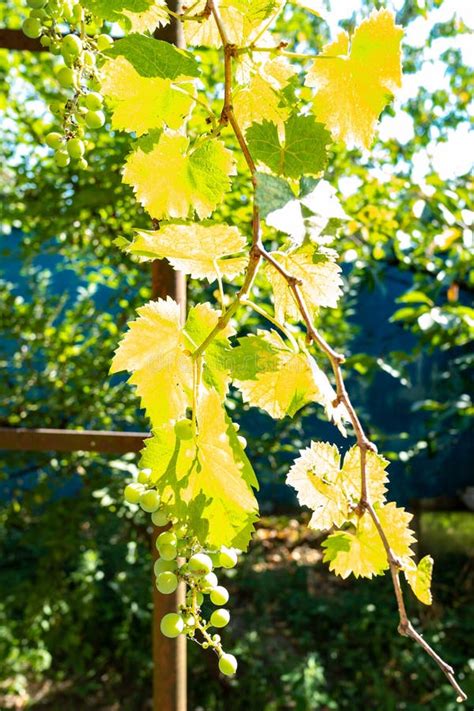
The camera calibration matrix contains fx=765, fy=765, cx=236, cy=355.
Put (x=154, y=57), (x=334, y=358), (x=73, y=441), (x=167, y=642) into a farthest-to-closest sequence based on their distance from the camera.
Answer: (x=73, y=441)
(x=167, y=642)
(x=154, y=57)
(x=334, y=358)

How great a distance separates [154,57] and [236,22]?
93 millimetres

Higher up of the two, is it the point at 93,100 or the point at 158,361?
the point at 93,100

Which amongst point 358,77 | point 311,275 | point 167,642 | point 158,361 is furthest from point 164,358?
point 167,642

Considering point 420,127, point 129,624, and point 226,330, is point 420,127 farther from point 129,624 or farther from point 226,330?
point 226,330

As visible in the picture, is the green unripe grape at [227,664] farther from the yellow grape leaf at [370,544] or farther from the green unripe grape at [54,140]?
the green unripe grape at [54,140]

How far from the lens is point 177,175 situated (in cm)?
49

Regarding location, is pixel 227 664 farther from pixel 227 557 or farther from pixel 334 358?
pixel 334 358

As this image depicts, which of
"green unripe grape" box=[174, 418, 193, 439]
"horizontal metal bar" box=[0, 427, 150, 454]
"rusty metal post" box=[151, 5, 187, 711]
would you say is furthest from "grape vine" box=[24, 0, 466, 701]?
"horizontal metal bar" box=[0, 427, 150, 454]

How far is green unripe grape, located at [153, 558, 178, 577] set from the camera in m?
0.53

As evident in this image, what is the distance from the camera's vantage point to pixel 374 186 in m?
1.88

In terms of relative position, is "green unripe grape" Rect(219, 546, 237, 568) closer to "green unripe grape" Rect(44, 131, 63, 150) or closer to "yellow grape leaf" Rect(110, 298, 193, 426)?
"yellow grape leaf" Rect(110, 298, 193, 426)

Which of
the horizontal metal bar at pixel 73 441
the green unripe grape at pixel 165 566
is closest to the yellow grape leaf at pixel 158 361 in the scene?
the green unripe grape at pixel 165 566

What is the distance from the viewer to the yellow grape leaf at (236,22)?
0.50 meters

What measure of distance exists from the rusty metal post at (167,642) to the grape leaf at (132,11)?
0.59ft
